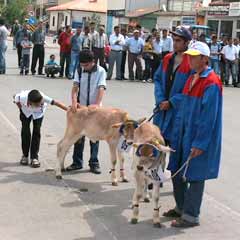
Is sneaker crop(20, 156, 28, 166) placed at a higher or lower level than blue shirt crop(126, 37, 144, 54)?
lower

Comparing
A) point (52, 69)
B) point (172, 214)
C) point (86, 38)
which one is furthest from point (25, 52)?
point (172, 214)

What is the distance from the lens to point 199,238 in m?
5.81

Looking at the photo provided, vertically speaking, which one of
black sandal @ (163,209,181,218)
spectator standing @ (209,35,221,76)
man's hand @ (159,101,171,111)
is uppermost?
spectator standing @ (209,35,221,76)

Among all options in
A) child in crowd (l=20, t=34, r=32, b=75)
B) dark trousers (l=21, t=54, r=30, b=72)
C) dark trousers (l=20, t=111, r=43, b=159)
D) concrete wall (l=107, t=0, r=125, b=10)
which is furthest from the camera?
concrete wall (l=107, t=0, r=125, b=10)

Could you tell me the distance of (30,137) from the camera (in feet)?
28.2

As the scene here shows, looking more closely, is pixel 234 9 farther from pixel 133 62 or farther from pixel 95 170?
pixel 95 170

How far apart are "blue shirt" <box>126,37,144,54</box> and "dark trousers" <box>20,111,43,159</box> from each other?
46.0 ft

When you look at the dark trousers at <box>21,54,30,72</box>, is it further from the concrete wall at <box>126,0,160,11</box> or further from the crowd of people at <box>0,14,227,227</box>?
the concrete wall at <box>126,0,160,11</box>

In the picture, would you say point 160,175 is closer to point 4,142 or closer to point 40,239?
point 40,239

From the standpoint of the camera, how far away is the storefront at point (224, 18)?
4756cm

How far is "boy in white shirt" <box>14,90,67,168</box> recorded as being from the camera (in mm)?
8172

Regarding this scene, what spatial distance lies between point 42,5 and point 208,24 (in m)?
66.7

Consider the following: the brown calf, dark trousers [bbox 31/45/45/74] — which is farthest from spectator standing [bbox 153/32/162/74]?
the brown calf

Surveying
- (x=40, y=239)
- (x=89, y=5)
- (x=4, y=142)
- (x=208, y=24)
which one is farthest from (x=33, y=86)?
(x=89, y=5)
